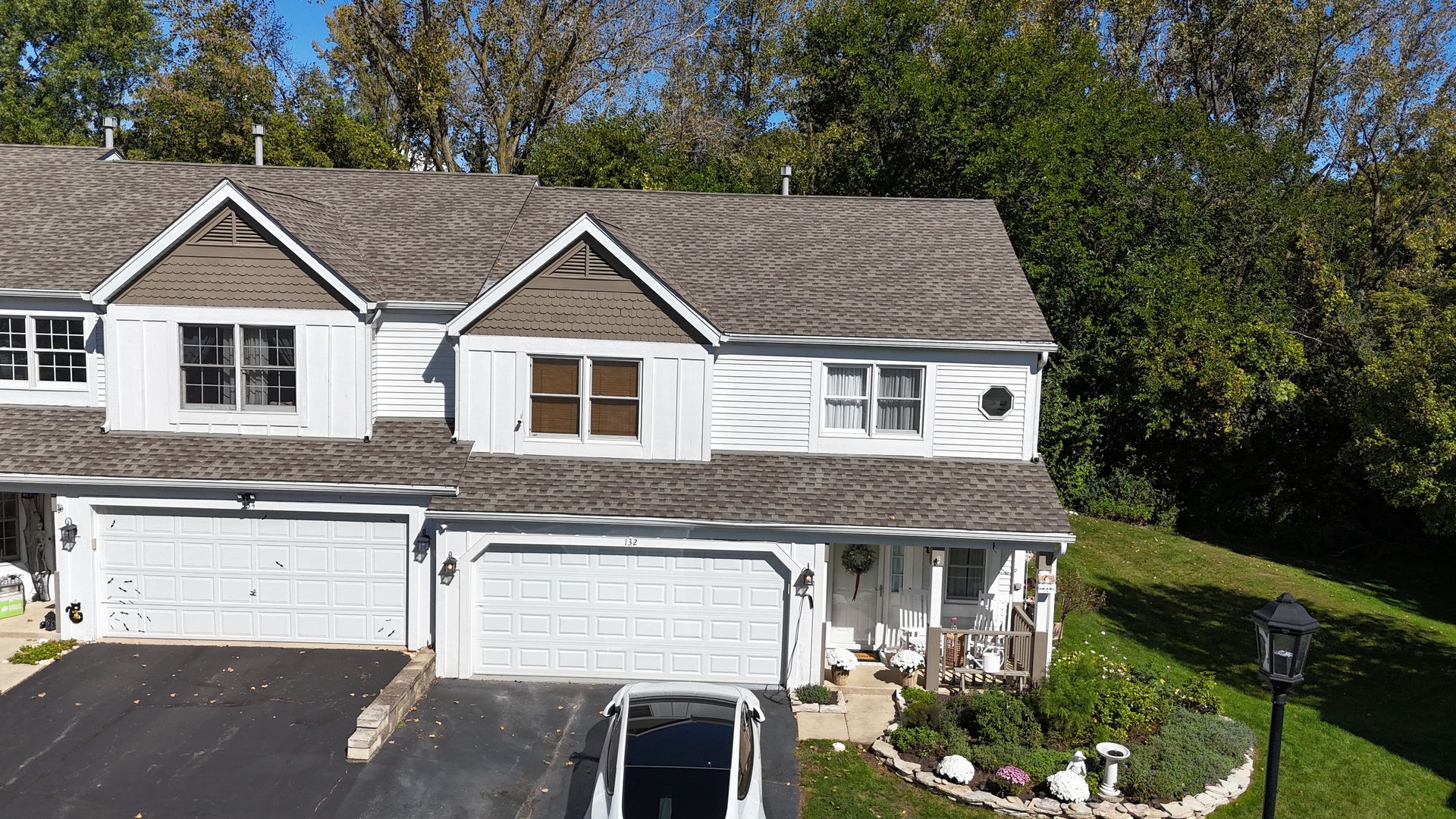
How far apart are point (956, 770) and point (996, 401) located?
255 inches

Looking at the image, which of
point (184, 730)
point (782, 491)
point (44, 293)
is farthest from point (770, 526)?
point (44, 293)

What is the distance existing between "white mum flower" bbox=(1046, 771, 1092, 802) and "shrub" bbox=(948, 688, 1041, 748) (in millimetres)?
883

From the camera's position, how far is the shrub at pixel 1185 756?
1134 centimetres

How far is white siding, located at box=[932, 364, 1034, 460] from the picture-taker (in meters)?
15.9

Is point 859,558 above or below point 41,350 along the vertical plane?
below

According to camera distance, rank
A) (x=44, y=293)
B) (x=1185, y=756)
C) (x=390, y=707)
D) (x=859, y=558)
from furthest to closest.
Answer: (x=859, y=558)
(x=44, y=293)
(x=390, y=707)
(x=1185, y=756)

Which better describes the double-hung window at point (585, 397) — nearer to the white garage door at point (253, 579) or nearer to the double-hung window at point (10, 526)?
the white garage door at point (253, 579)

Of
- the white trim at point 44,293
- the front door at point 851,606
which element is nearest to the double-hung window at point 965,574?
the front door at point 851,606

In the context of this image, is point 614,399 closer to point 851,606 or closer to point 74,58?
point 851,606

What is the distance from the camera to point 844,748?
1271 centimetres

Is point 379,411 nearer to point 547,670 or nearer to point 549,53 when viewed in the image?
point 547,670

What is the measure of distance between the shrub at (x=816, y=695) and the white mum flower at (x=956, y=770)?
98.3 inches

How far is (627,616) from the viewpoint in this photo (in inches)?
576

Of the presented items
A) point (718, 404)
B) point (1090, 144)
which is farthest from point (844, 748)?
point (1090, 144)
